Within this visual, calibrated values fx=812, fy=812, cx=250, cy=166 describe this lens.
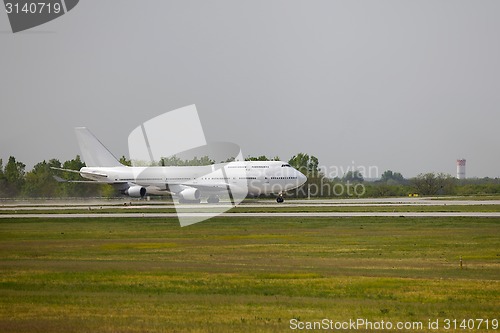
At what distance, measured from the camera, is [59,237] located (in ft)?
157

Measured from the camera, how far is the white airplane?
96250 millimetres

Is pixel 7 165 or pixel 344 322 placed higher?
pixel 7 165

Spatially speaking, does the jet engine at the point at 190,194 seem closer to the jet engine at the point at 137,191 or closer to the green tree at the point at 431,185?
the jet engine at the point at 137,191

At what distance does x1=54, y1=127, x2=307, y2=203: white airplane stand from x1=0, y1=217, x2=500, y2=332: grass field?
4448 cm

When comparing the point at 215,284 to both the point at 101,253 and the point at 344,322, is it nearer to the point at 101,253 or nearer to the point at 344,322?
the point at 344,322

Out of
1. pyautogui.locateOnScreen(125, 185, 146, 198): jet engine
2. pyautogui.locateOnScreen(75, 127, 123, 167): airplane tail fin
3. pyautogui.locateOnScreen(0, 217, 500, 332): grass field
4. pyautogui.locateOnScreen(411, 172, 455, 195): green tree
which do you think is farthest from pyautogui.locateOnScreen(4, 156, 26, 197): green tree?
pyautogui.locateOnScreen(0, 217, 500, 332): grass field

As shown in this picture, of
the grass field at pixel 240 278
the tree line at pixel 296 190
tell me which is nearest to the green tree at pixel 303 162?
the tree line at pixel 296 190

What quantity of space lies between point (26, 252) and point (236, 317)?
789 inches

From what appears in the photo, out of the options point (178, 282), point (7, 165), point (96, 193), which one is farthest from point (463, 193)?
point (178, 282)

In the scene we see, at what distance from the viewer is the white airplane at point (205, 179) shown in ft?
316

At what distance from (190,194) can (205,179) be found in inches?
195

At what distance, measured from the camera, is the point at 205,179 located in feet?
334

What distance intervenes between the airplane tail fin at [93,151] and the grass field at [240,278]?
65356mm

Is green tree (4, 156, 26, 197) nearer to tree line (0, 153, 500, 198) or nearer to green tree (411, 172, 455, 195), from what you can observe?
tree line (0, 153, 500, 198)
